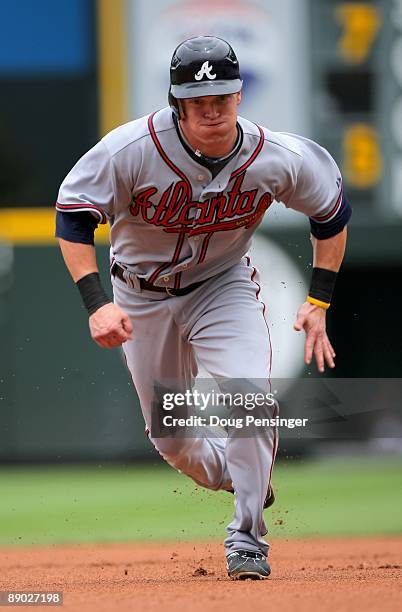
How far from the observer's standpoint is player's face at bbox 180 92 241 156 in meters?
3.69

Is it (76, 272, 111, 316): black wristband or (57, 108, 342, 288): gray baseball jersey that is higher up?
(57, 108, 342, 288): gray baseball jersey

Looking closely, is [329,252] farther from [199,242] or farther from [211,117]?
[211,117]

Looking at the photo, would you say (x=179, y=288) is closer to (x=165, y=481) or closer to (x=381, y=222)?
(x=165, y=481)

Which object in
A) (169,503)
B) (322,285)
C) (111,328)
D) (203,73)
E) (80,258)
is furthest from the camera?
(169,503)

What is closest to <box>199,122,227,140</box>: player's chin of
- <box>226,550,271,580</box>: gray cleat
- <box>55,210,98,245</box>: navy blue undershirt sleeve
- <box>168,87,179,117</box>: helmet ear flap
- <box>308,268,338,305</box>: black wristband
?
<box>168,87,179,117</box>: helmet ear flap

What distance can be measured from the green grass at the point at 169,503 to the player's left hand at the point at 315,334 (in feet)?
5.48

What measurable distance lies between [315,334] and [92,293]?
0.73 m

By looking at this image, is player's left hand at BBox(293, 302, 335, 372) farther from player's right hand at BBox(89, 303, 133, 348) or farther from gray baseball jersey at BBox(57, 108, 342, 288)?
player's right hand at BBox(89, 303, 133, 348)

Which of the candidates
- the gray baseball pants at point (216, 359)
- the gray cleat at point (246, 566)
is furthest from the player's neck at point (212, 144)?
the gray cleat at point (246, 566)

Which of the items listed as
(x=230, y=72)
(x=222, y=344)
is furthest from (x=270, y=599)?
(x=230, y=72)

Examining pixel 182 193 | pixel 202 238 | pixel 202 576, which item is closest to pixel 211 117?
pixel 182 193

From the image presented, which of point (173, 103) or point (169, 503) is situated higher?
point (173, 103)

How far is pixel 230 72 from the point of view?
3.71 meters

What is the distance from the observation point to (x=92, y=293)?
3.71 meters
